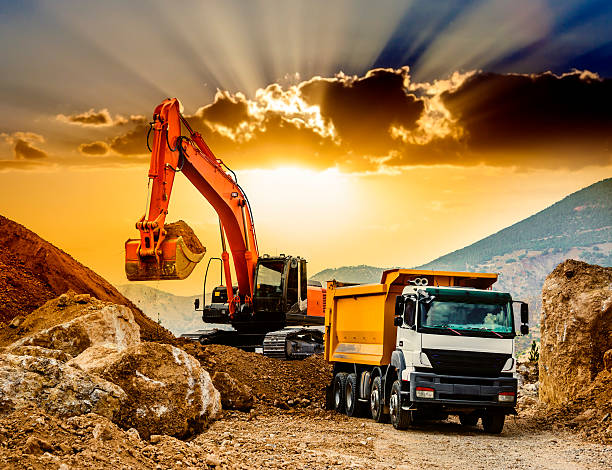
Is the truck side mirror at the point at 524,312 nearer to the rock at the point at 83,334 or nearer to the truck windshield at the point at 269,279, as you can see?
the rock at the point at 83,334

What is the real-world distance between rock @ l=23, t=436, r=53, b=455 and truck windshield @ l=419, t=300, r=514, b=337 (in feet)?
26.0

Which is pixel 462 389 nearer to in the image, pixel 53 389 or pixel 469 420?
pixel 469 420

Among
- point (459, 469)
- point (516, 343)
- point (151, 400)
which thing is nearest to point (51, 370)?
point (151, 400)

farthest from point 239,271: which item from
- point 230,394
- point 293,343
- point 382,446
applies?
point 382,446

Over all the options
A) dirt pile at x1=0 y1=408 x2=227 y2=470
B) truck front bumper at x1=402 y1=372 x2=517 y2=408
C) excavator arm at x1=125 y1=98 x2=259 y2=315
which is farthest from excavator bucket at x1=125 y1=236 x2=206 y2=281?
dirt pile at x1=0 y1=408 x2=227 y2=470

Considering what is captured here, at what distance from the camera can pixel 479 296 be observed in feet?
46.3

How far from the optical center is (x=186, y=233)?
19.8 metres

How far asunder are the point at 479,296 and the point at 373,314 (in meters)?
2.61

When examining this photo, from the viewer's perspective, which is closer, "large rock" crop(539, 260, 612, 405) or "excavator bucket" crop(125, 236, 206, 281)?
"large rock" crop(539, 260, 612, 405)

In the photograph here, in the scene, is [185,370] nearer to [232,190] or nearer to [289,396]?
[289,396]

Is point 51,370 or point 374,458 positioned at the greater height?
point 51,370

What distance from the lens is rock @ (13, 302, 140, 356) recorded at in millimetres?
16719

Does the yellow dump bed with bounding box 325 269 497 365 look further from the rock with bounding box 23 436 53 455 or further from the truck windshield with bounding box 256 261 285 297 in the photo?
the rock with bounding box 23 436 53 455

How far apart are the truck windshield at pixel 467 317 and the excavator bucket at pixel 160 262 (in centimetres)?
640
